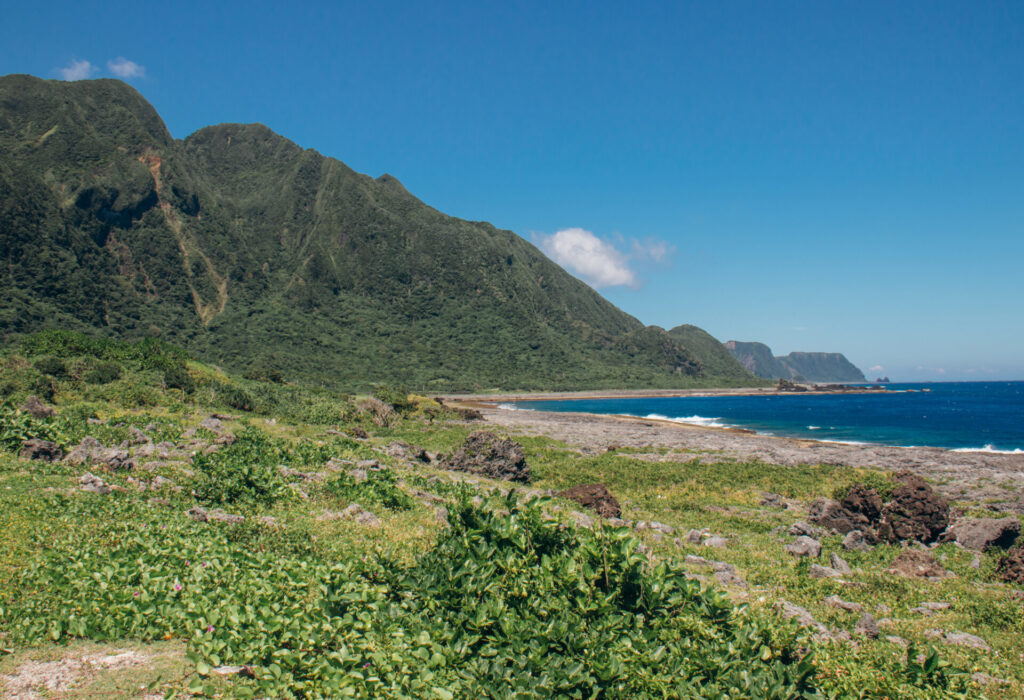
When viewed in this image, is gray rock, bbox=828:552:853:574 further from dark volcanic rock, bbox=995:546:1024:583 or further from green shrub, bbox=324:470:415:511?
green shrub, bbox=324:470:415:511

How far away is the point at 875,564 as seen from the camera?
11914 millimetres

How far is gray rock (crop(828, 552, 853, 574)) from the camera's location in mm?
11273

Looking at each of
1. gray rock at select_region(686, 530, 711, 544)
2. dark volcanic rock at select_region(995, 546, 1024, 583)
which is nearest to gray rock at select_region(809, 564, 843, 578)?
gray rock at select_region(686, 530, 711, 544)

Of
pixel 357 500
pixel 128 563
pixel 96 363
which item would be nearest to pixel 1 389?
pixel 96 363

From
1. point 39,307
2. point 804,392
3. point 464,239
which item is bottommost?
point 804,392

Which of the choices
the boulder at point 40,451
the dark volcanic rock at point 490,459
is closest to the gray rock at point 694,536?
the dark volcanic rock at point 490,459

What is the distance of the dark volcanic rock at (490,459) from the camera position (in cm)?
2034

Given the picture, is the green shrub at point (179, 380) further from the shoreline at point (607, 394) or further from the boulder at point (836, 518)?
the shoreline at point (607, 394)

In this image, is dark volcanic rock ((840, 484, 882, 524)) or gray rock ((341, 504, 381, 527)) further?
dark volcanic rock ((840, 484, 882, 524))

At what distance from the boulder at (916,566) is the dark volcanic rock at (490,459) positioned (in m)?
12.2

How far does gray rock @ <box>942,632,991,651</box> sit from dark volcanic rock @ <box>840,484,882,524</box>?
698 centimetres

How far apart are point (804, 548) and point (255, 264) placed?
153 meters

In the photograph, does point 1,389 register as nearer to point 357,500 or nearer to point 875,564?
point 357,500

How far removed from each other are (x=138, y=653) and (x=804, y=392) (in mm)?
202620
